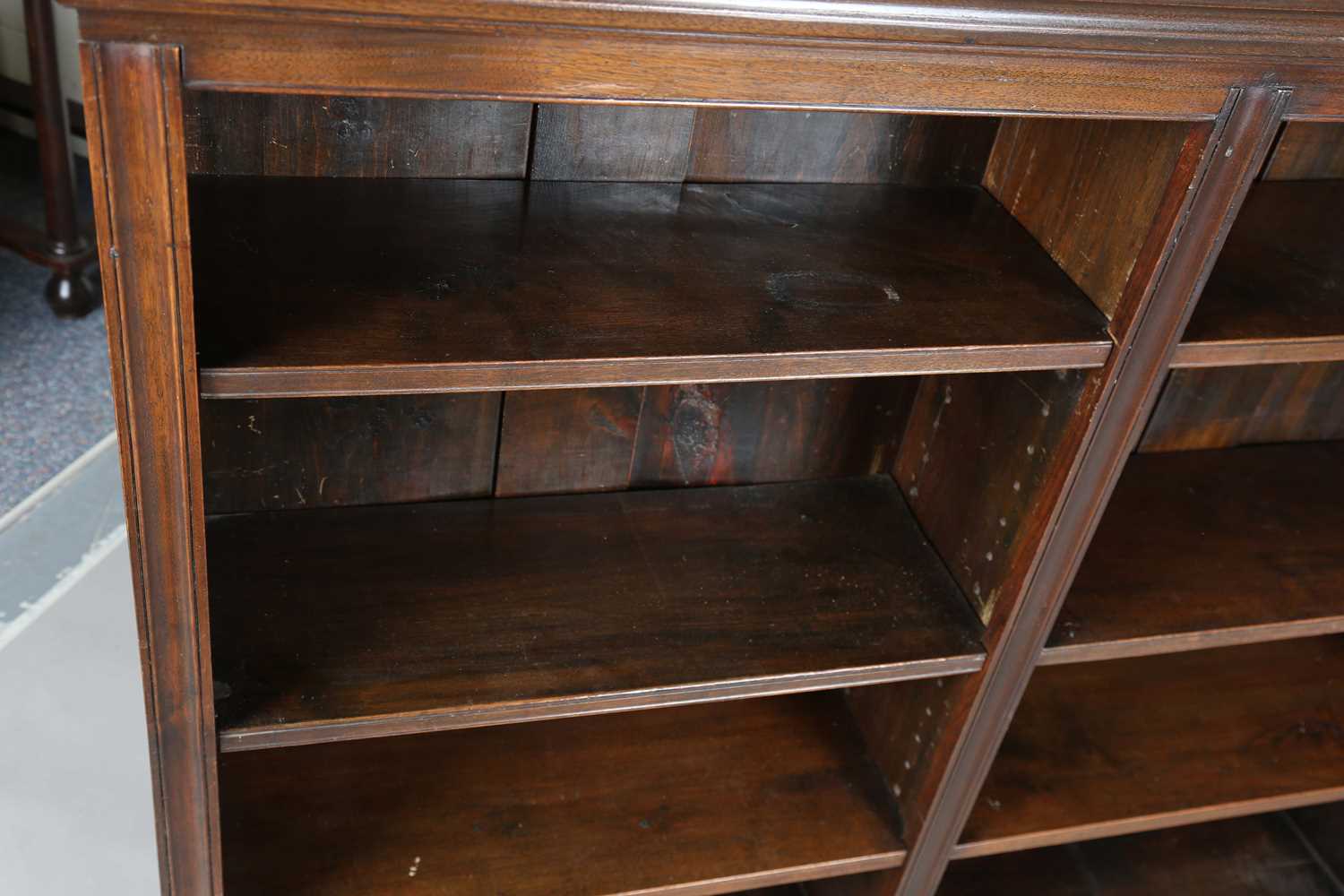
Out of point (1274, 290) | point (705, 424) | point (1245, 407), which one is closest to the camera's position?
point (1274, 290)

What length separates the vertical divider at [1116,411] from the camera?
0.97 m

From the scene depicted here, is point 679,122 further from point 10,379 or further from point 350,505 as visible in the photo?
point 10,379

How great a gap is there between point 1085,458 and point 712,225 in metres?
0.39

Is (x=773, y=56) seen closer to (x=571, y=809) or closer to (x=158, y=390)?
(x=158, y=390)

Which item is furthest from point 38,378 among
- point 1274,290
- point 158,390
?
point 1274,290

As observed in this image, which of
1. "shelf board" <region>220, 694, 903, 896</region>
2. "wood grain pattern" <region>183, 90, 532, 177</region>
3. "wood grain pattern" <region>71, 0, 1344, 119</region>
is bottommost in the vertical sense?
"shelf board" <region>220, 694, 903, 896</region>

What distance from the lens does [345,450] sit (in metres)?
1.23

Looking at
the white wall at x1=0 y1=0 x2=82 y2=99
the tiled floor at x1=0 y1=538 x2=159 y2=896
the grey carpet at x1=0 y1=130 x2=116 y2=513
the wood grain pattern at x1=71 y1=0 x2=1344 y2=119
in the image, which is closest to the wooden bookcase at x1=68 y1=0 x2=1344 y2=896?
the wood grain pattern at x1=71 y1=0 x2=1344 y2=119

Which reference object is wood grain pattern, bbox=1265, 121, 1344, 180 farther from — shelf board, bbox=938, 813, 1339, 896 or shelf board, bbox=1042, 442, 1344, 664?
shelf board, bbox=938, 813, 1339, 896

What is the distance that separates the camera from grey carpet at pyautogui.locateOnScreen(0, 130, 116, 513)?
7.36 feet

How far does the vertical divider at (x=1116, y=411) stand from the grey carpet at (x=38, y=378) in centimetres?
164

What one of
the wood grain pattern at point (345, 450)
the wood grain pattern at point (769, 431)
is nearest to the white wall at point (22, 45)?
the wood grain pattern at point (345, 450)

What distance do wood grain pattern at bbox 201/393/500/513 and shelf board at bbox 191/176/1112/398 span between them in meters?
0.22

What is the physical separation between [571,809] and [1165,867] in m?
1.02
